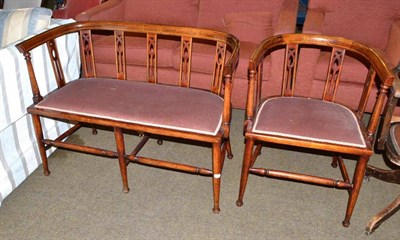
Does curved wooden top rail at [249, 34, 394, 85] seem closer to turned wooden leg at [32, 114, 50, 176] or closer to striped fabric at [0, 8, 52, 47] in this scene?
turned wooden leg at [32, 114, 50, 176]

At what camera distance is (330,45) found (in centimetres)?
175

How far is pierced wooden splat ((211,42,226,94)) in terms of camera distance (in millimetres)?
1768

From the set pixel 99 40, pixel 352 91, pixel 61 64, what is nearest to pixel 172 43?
pixel 99 40

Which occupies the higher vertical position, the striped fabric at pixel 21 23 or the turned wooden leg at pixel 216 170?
the striped fabric at pixel 21 23

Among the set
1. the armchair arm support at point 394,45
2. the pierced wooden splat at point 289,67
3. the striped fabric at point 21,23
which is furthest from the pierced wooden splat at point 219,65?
the armchair arm support at point 394,45

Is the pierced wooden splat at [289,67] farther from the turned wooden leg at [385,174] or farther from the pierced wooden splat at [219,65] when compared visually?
the turned wooden leg at [385,174]

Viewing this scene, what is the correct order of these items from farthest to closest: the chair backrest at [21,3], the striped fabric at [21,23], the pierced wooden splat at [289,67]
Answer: the chair backrest at [21,3] → the striped fabric at [21,23] → the pierced wooden splat at [289,67]

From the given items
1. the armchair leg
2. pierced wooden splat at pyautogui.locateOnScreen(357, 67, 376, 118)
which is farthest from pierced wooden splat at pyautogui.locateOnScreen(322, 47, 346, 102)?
the armchair leg

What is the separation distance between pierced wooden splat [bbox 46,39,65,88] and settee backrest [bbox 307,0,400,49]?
1.57m

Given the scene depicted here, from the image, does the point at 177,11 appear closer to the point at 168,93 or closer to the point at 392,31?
the point at 168,93

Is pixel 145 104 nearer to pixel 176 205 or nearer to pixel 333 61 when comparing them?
pixel 176 205

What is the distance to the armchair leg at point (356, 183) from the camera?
5.02 ft

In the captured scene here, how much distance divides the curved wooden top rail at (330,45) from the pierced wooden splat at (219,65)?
0.19 meters

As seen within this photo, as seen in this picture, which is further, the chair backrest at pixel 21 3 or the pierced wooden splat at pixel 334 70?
the chair backrest at pixel 21 3
